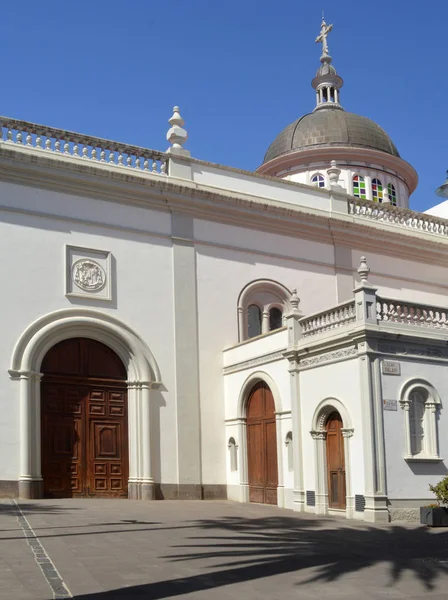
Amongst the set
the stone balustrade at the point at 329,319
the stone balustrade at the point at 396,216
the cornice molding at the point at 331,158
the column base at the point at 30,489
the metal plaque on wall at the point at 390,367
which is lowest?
the column base at the point at 30,489

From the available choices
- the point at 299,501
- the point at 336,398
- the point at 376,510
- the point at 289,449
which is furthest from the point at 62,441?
the point at 376,510

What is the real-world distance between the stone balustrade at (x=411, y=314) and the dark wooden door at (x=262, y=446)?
13.1 ft

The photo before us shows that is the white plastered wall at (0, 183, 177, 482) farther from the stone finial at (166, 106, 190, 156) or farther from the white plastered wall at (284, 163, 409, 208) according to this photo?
the white plastered wall at (284, 163, 409, 208)

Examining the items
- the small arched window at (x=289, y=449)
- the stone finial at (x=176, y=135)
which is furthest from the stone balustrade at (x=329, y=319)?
the stone finial at (x=176, y=135)

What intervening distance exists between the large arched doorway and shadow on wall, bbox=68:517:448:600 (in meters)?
5.06

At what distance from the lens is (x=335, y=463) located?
1734 cm

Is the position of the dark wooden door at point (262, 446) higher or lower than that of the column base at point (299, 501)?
higher

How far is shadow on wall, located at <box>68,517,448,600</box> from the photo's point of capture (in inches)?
343

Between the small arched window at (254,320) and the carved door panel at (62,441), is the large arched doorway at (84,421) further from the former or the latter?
the small arched window at (254,320)

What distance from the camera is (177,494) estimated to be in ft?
64.4

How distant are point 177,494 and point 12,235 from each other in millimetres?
7133

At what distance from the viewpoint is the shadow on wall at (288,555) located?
871 cm

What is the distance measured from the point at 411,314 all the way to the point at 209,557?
879cm

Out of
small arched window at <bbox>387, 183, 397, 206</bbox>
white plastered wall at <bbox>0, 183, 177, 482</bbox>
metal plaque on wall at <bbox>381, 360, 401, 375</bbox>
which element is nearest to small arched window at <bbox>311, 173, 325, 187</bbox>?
small arched window at <bbox>387, 183, 397, 206</bbox>
